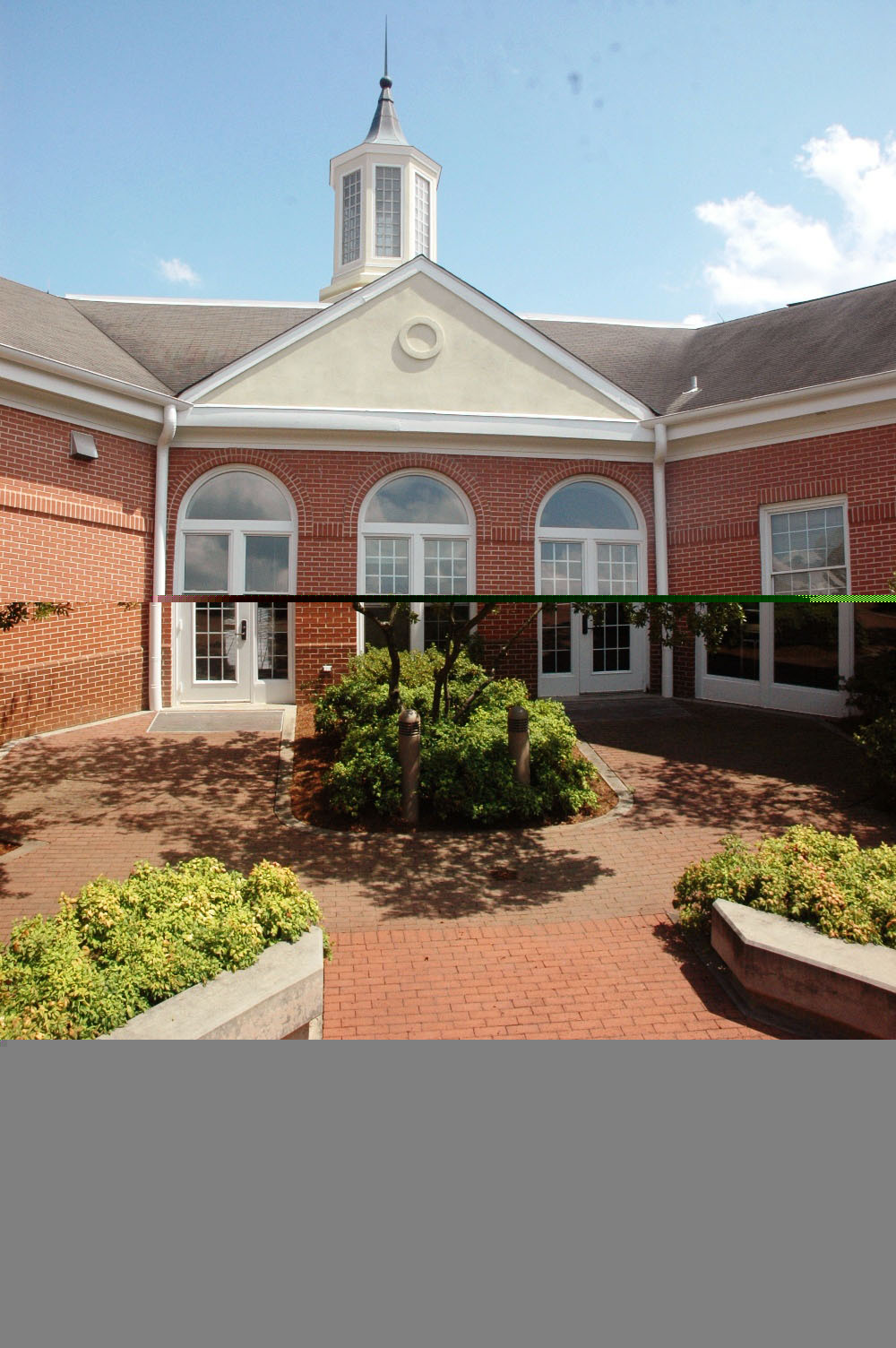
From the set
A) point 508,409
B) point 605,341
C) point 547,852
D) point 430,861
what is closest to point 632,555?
point 508,409

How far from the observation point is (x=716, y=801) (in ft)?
22.4

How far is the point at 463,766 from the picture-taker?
698cm

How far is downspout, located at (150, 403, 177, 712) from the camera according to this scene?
8922 millimetres

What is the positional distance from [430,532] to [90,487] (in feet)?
12.8

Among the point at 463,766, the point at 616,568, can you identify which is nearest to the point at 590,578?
the point at 616,568

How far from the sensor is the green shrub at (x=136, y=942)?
128 inches

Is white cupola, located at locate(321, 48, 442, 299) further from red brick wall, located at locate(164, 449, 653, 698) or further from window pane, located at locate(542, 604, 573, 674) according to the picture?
window pane, located at locate(542, 604, 573, 674)

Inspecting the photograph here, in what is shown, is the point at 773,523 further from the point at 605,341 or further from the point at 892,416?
the point at 605,341

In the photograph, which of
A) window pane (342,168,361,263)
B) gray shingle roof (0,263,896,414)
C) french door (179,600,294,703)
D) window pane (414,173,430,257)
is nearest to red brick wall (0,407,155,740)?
french door (179,600,294,703)

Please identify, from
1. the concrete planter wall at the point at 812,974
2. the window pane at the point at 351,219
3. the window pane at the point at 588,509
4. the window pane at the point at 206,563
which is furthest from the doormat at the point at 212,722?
the window pane at the point at 351,219

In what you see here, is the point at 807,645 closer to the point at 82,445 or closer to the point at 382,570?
Result: the point at 382,570

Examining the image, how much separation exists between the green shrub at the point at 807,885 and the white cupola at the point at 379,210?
17.0m

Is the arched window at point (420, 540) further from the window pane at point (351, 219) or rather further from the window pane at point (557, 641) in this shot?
the window pane at point (351, 219)

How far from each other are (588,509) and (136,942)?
658 centimetres
